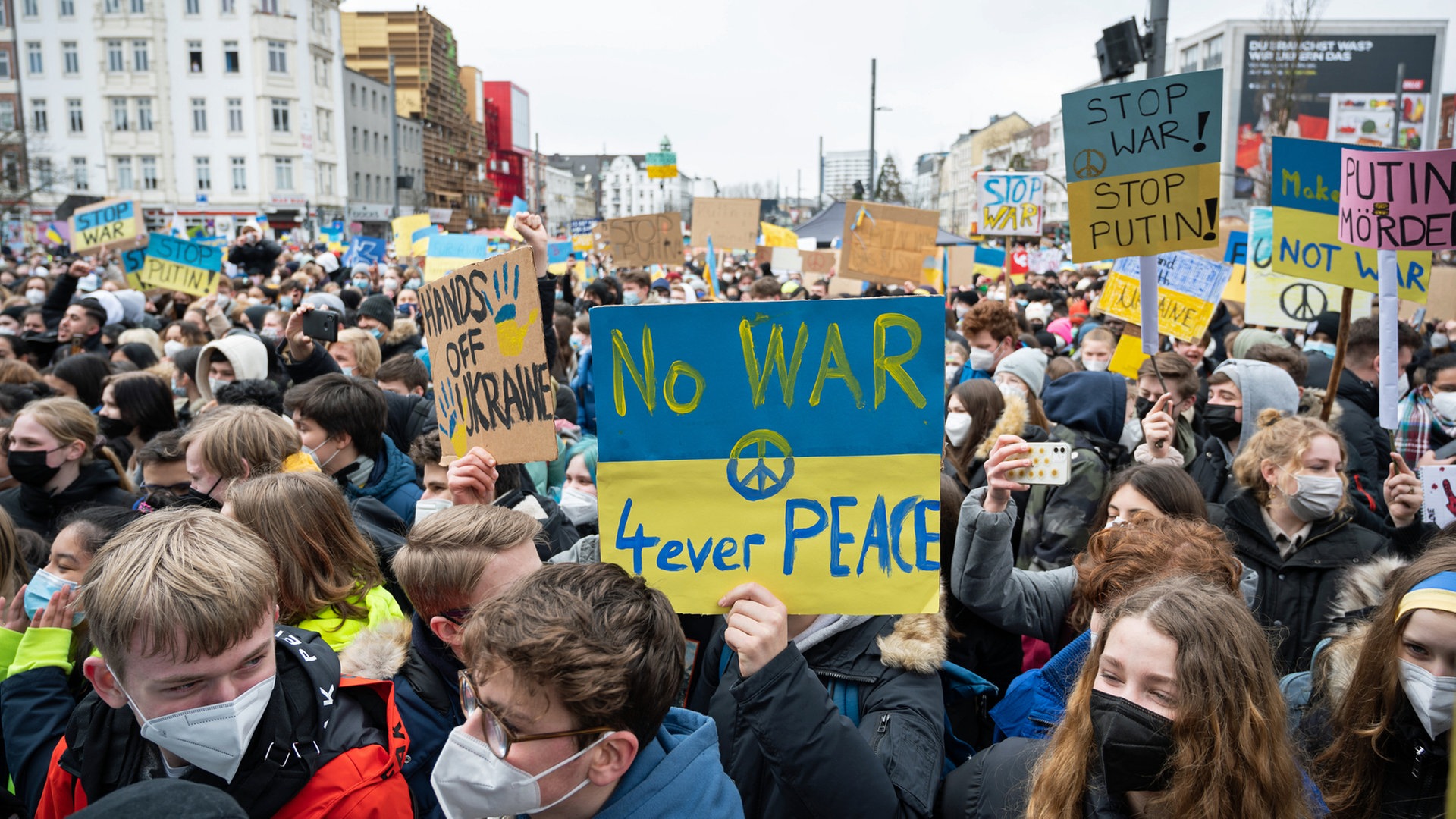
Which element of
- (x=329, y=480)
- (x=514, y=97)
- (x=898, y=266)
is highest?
(x=514, y=97)

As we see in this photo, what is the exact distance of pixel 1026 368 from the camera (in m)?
5.62

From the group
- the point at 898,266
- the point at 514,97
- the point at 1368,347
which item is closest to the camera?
the point at 1368,347

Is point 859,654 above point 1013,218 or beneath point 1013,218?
beneath

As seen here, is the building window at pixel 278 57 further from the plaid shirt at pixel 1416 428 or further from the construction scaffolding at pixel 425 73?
the plaid shirt at pixel 1416 428

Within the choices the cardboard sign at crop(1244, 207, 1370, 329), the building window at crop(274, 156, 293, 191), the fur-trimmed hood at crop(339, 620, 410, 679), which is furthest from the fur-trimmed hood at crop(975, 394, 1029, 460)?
the building window at crop(274, 156, 293, 191)

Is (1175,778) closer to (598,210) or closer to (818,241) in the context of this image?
(818,241)

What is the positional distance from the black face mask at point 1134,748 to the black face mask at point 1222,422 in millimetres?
3656

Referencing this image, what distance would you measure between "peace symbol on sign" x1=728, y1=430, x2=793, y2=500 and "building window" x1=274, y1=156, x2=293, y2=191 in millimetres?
60894

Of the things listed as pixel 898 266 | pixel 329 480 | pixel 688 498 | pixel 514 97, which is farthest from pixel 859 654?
pixel 514 97

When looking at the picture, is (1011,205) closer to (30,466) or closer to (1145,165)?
(1145,165)

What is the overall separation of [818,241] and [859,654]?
21.6 m

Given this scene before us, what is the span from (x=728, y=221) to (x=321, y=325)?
1020cm

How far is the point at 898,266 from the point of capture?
1045cm

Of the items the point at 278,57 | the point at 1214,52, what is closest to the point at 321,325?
the point at 278,57
